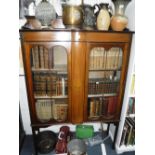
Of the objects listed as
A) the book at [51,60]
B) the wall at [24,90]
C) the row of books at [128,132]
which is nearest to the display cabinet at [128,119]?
the row of books at [128,132]

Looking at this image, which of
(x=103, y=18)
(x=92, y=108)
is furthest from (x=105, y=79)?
(x=103, y=18)

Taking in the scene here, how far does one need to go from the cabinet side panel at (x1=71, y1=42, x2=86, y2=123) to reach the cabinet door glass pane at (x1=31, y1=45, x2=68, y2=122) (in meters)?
0.10

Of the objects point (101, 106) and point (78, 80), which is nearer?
point (78, 80)

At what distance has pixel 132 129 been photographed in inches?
69.8

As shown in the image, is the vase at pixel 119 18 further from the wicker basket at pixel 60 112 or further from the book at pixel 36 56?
the wicker basket at pixel 60 112

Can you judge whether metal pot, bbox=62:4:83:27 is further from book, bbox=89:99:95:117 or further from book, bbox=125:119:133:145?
book, bbox=125:119:133:145

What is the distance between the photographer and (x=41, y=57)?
1.45m

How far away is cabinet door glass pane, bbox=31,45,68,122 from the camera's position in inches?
56.8

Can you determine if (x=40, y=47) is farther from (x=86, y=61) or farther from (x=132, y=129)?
(x=132, y=129)

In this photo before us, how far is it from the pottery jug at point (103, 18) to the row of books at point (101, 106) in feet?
2.42

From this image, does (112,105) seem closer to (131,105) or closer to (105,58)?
(131,105)

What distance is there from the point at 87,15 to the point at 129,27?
436mm

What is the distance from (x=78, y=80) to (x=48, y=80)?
31 centimetres
